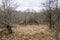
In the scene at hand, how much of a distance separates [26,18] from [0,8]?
16.7 metres

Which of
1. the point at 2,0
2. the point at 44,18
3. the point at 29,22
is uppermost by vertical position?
the point at 2,0

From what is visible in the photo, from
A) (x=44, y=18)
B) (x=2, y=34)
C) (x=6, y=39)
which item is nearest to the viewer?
(x=6, y=39)

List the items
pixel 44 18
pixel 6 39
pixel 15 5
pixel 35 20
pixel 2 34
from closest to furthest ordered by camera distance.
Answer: pixel 6 39, pixel 2 34, pixel 15 5, pixel 44 18, pixel 35 20

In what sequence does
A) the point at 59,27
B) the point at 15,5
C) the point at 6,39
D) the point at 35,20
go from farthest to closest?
the point at 35,20 → the point at 15,5 → the point at 6,39 → the point at 59,27

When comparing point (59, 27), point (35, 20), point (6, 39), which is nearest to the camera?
point (59, 27)

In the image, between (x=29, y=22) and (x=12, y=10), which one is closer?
(x=12, y=10)

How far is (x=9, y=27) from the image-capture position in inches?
814

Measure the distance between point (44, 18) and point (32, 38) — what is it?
633 centimetres

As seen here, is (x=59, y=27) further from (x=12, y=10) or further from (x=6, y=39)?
(x=12, y=10)

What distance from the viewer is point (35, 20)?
1500 inches

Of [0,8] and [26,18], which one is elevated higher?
[0,8]

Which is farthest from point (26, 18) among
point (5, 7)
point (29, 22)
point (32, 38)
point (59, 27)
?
point (59, 27)

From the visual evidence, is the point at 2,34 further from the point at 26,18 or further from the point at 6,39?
the point at 26,18

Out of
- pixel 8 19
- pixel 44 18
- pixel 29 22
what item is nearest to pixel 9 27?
pixel 8 19
